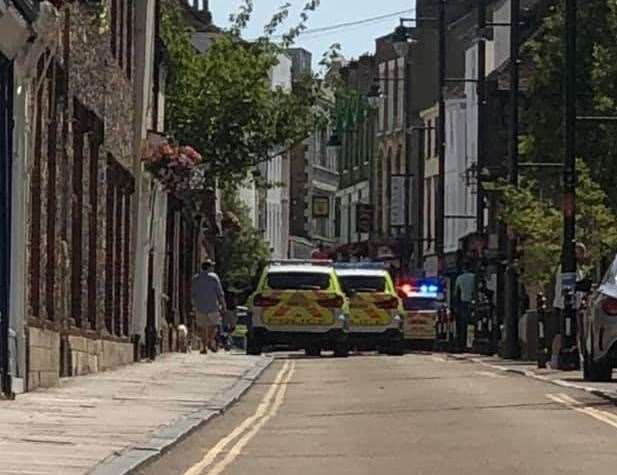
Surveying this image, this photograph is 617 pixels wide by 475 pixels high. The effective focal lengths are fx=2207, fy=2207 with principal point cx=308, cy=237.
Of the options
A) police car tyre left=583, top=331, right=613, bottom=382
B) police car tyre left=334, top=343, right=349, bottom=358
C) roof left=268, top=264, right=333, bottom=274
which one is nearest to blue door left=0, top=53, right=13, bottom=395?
police car tyre left=583, top=331, right=613, bottom=382

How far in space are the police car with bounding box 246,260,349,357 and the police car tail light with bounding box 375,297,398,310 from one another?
3.76 metres

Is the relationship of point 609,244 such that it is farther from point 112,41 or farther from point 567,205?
point 112,41

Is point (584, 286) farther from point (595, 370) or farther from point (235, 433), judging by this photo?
point (235, 433)

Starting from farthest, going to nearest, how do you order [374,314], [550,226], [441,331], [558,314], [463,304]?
[463,304] < [441,331] < [374,314] < [550,226] < [558,314]

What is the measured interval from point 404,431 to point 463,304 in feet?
133

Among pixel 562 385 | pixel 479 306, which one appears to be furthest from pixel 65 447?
pixel 479 306

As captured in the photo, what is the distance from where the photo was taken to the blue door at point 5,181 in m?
21.0

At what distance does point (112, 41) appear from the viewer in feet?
106

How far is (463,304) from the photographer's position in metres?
58.6

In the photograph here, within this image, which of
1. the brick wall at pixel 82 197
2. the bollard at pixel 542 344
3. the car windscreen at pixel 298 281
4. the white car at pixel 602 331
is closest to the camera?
the brick wall at pixel 82 197

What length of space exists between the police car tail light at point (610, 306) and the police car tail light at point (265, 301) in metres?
15.8

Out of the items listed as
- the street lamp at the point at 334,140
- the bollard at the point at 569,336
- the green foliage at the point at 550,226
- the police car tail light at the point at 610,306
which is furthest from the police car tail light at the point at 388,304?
the street lamp at the point at 334,140

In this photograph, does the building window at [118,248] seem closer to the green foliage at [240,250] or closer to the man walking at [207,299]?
the man walking at [207,299]

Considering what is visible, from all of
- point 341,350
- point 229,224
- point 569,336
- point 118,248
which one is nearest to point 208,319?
point 341,350
